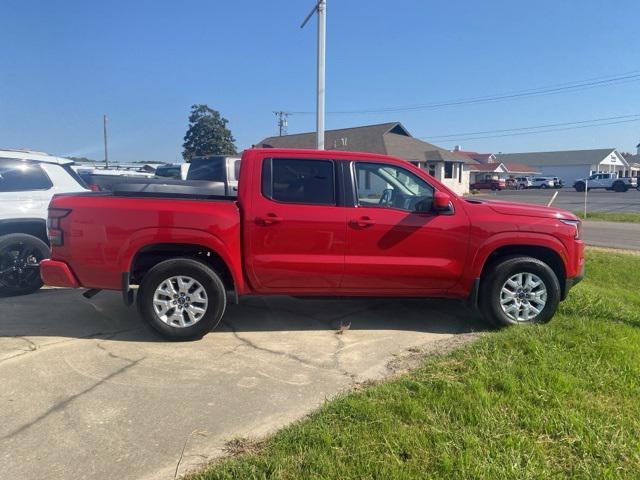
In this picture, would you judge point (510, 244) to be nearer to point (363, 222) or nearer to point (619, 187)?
point (363, 222)

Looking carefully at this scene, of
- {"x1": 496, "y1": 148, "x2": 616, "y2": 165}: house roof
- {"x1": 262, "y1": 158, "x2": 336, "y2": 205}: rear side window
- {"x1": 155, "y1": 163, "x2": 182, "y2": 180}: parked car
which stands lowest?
{"x1": 262, "y1": 158, "x2": 336, "y2": 205}: rear side window

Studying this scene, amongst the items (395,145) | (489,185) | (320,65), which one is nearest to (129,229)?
(320,65)

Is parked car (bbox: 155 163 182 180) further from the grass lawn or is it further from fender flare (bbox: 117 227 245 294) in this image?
the grass lawn

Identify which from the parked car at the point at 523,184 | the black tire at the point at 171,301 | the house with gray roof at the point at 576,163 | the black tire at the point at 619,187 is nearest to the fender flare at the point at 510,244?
the black tire at the point at 171,301

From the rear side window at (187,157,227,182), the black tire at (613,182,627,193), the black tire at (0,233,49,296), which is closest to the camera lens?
the black tire at (0,233,49,296)

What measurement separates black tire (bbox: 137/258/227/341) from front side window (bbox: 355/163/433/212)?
1706 millimetres

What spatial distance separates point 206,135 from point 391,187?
61.7 metres

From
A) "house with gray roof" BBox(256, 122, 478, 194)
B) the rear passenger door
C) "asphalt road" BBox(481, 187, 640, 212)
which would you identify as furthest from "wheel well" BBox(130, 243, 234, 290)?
"house with gray roof" BBox(256, 122, 478, 194)

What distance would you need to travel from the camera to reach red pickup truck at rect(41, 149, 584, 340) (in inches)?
190

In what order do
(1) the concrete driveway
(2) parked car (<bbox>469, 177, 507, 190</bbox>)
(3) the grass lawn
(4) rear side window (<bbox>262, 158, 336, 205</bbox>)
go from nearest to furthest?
(3) the grass lawn → (1) the concrete driveway → (4) rear side window (<bbox>262, 158, 336, 205</bbox>) → (2) parked car (<bbox>469, 177, 507, 190</bbox>)

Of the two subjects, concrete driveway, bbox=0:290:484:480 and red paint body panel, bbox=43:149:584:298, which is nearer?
concrete driveway, bbox=0:290:484:480

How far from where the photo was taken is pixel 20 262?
661 centimetres

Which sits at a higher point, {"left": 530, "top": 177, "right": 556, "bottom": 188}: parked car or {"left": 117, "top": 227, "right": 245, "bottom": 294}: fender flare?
{"left": 530, "top": 177, "right": 556, "bottom": 188}: parked car

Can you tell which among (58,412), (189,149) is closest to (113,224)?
(58,412)
